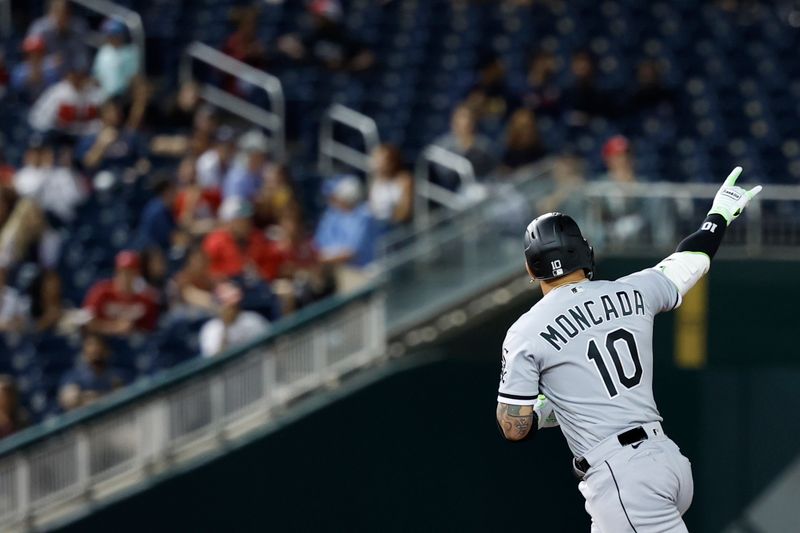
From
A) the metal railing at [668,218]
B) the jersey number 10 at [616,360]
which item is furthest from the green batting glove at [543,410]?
the metal railing at [668,218]

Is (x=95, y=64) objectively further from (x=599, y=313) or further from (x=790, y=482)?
(x=599, y=313)

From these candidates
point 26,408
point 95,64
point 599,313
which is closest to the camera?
point 599,313

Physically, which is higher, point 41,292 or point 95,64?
point 95,64

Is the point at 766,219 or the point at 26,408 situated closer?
the point at 26,408

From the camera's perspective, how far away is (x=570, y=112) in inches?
541

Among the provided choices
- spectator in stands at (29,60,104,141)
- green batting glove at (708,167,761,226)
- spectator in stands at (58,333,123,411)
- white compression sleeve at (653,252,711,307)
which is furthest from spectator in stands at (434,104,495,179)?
white compression sleeve at (653,252,711,307)

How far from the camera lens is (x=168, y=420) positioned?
9703mm

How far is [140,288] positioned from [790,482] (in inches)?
182

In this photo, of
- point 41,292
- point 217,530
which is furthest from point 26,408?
point 217,530

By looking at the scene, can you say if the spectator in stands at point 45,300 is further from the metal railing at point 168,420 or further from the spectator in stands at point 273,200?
the spectator in stands at point 273,200

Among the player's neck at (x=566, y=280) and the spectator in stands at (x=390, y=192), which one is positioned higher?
the spectator in stands at (x=390, y=192)

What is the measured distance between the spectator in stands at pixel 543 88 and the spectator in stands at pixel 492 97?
0.51 feet

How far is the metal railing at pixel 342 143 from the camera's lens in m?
13.5

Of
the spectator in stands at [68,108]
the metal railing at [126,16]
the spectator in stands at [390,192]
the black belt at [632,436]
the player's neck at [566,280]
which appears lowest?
the black belt at [632,436]
